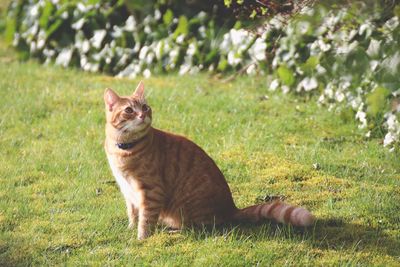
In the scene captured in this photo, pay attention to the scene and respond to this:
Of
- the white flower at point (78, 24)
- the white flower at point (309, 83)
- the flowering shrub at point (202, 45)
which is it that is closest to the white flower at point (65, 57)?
the flowering shrub at point (202, 45)

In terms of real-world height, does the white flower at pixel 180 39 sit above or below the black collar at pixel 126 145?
below

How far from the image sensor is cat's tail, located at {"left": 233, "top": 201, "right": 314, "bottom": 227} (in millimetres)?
4988

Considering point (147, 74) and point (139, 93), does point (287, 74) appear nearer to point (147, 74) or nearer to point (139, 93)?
point (147, 74)

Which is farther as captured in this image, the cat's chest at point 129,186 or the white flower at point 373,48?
the white flower at point 373,48

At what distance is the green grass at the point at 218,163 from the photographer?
4820mm

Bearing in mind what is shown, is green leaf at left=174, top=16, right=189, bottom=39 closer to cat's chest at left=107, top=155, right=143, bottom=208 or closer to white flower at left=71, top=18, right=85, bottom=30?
white flower at left=71, top=18, right=85, bottom=30

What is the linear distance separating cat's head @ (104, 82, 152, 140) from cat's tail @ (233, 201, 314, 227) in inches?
34.7

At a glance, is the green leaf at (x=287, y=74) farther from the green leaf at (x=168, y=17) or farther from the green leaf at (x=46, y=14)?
the green leaf at (x=46, y=14)

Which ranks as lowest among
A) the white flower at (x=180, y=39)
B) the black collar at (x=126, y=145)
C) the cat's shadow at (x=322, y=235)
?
the cat's shadow at (x=322, y=235)

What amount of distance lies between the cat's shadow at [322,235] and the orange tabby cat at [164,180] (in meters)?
0.07

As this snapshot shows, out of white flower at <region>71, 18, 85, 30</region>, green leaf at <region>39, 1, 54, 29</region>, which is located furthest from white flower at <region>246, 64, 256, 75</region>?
green leaf at <region>39, 1, 54, 29</region>

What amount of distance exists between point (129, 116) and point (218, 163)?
1.71m

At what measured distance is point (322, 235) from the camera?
5.05 meters

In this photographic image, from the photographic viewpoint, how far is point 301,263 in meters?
4.66
